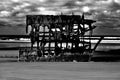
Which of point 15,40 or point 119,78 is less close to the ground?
point 119,78

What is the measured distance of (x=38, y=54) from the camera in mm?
34062

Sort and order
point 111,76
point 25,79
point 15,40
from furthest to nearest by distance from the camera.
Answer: point 15,40, point 111,76, point 25,79

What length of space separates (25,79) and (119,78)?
6198 millimetres

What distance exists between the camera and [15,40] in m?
148

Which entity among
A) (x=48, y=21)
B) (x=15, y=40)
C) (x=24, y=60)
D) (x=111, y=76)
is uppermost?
(x=48, y=21)

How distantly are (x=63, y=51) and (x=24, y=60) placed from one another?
166 inches

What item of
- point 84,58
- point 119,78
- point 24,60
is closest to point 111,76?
point 119,78

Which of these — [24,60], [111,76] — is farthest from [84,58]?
[111,76]

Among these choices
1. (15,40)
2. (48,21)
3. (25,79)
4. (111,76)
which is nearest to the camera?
(25,79)

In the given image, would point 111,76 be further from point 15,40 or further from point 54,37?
point 15,40

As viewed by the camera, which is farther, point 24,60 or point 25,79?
point 24,60

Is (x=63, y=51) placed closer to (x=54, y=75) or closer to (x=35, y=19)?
(x=35, y=19)

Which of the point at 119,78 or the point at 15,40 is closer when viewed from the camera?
the point at 119,78

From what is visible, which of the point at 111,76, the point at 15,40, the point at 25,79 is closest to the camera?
A: the point at 25,79
